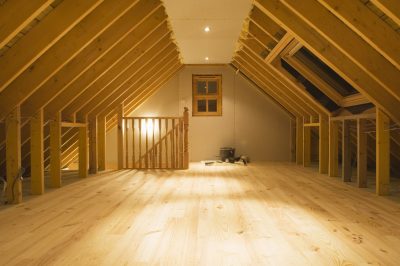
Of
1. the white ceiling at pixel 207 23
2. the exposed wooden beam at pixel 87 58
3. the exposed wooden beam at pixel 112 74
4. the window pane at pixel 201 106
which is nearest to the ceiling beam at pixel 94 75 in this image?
the exposed wooden beam at pixel 112 74

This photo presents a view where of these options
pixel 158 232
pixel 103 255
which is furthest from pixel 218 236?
pixel 103 255

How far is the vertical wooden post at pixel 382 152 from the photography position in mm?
4078

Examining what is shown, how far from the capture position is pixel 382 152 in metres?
4.15

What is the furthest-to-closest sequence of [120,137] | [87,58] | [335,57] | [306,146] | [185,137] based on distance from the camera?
[306,146]
[120,137]
[185,137]
[87,58]
[335,57]

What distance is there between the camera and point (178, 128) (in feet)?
23.5

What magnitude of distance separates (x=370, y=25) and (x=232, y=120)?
597 cm

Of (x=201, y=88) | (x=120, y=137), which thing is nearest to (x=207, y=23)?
(x=120, y=137)

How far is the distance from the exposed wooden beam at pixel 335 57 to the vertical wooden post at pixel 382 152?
0.14m

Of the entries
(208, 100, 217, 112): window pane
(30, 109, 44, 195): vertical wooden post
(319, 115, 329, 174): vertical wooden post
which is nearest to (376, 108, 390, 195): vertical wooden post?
(319, 115, 329, 174): vertical wooden post

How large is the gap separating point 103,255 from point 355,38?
3191mm

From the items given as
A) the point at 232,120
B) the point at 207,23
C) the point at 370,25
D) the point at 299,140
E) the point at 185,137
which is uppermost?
the point at 207,23

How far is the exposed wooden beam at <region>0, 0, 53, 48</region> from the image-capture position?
99.0 inches

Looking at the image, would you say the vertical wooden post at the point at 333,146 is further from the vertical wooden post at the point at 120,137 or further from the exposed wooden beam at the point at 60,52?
the vertical wooden post at the point at 120,137

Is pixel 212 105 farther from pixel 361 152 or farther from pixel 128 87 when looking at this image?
pixel 361 152
